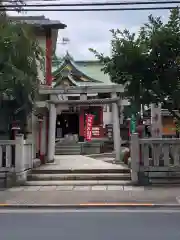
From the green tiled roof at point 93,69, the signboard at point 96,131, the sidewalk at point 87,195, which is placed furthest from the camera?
the green tiled roof at point 93,69

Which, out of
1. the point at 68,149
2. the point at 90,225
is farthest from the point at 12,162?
the point at 68,149

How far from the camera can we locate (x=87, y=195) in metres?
12.5

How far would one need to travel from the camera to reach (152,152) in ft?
48.6

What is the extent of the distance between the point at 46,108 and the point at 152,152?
7877mm

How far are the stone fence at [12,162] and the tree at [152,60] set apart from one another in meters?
4.50

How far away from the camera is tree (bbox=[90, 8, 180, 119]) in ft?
Result: 47.5

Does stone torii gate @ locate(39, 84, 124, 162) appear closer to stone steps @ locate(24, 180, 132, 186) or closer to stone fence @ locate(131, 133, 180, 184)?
stone steps @ locate(24, 180, 132, 186)

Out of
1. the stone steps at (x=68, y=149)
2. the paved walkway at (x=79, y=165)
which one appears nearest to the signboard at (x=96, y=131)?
the stone steps at (x=68, y=149)

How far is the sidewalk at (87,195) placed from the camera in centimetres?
1162

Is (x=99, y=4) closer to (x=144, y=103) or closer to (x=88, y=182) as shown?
(x=144, y=103)

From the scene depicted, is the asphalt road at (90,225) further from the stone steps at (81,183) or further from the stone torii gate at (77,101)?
the stone torii gate at (77,101)

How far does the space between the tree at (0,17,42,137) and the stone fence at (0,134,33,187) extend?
2000 millimetres

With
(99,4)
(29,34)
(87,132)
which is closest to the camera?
(99,4)

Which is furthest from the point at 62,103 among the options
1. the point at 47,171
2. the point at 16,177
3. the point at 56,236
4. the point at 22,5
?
the point at 56,236
